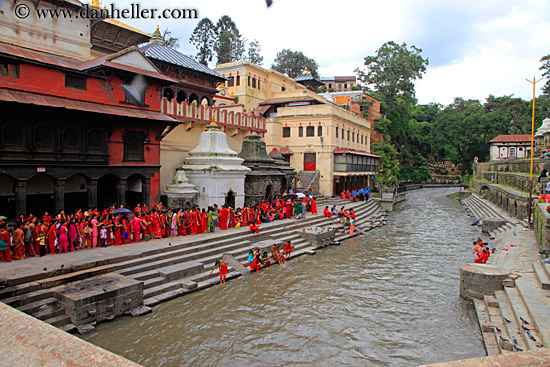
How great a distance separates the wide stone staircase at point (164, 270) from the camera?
861 centimetres

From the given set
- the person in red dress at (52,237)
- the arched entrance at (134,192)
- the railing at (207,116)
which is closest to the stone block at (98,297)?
the person in red dress at (52,237)

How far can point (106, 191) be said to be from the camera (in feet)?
57.4

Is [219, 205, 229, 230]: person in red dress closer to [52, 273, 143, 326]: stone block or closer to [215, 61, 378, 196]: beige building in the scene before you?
[52, 273, 143, 326]: stone block

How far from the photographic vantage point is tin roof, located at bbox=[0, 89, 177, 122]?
474 inches

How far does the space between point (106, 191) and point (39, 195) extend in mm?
2881

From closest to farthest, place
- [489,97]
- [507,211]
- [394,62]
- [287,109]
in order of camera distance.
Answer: [507,211] → [287,109] → [394,62] → [489,97]

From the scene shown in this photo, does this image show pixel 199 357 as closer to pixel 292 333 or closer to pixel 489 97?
pixel 292 333

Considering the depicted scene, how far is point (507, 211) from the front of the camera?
26422 millimetres

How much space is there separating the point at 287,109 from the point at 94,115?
69.6 ft

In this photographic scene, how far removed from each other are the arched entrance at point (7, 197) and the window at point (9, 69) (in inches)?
149

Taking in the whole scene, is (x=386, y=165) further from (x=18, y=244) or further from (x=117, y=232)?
(x=18, y=244)

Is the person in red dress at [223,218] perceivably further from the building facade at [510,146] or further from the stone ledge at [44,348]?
the building facade at [510,146]

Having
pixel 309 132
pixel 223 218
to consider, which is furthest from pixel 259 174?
pixel 309 132

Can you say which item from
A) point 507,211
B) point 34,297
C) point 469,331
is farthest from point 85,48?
point 507,211
